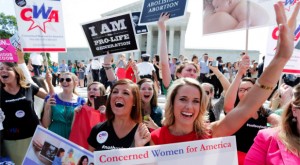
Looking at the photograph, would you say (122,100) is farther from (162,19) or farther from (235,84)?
(162,19)

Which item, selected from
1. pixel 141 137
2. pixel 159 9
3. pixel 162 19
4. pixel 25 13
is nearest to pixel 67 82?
pixel 25 13

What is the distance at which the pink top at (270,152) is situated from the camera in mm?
1929

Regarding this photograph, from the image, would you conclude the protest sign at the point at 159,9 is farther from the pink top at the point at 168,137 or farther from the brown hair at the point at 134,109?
the pink top at the point at 168,137

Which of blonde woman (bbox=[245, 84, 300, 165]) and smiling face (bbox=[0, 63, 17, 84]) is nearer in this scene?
blonde woman (bbox=[245, 84, 300, 165])

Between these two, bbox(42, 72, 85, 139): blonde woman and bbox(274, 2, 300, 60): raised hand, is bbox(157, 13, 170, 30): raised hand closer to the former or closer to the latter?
bbox(42, 72, 85, 139): blonde woman

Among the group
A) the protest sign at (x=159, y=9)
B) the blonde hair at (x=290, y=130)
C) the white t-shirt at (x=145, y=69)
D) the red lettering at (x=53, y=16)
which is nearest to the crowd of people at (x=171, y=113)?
the blonde hair at (x=290, y=130)

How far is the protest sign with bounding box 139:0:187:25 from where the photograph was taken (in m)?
4.39

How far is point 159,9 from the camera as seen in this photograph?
4.66 metres

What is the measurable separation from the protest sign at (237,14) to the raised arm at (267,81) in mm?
1376

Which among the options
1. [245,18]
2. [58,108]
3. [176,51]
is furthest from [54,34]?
[176,51]

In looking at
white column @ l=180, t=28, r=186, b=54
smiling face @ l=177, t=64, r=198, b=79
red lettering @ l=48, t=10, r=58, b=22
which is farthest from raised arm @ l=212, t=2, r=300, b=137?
white column @ l=180, t=28, r=186, b=54

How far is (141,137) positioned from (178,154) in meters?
0.55

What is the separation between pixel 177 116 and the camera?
88.6 inches

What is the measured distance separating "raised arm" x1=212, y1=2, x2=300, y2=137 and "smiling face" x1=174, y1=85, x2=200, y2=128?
21cm
